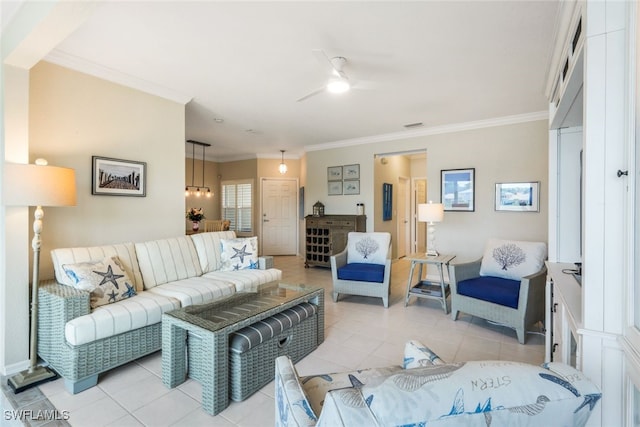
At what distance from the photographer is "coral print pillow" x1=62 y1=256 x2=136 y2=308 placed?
7.36 ft

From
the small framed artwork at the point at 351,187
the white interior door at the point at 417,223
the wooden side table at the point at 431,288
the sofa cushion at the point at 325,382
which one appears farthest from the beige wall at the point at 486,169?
the sofa cushion at the point at 325,382

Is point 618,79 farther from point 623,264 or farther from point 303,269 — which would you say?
point 303,269

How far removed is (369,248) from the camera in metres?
4.11

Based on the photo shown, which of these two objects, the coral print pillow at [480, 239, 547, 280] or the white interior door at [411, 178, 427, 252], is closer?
the coral print pillow at [480, 239, 547, 280]

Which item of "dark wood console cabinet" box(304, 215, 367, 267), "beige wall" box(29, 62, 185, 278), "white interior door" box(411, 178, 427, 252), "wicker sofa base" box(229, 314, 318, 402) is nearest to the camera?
"wicker sofa base" box(229, 314, 318, 402)

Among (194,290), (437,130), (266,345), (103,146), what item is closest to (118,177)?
(103,146)

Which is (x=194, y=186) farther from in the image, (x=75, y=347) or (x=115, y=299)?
(x=75, y=347)

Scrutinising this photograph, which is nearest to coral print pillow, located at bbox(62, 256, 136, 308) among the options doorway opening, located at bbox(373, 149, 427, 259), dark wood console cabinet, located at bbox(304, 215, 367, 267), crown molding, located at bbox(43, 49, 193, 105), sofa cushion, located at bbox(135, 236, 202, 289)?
sofa cushion, located at bbox(135, 236, 202, 289)

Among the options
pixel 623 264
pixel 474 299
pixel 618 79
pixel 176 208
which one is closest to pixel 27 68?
pixel 176 208

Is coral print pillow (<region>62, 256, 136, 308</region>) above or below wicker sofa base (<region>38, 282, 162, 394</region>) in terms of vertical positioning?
above

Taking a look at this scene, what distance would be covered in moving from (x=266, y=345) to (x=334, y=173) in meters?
4.38

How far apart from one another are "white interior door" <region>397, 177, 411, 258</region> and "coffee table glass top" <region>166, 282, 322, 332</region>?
4.78 m

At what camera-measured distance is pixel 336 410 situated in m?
0.59

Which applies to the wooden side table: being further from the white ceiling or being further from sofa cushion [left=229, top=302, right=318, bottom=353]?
the white ceiling
